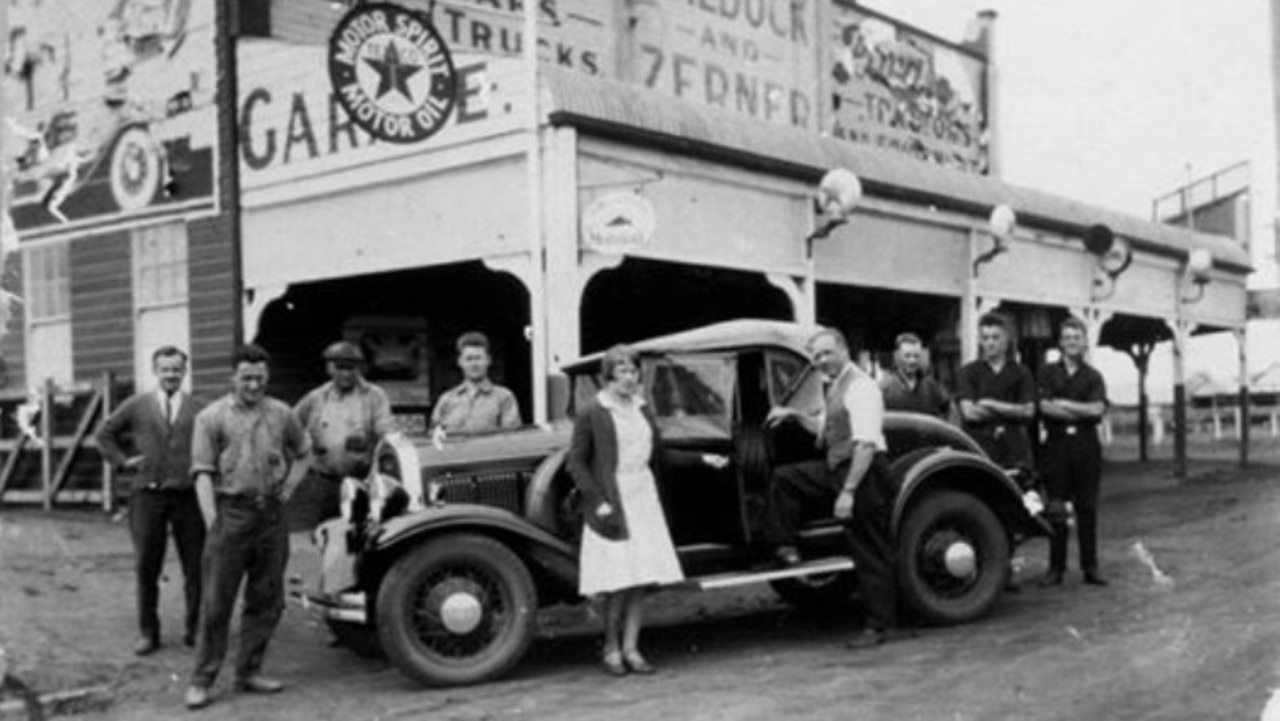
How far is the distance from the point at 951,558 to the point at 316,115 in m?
7.34

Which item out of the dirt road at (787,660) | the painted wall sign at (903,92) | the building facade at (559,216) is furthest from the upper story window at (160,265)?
the painted wall sign at (903,92)

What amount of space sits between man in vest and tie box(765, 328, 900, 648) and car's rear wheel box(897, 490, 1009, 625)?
0.36 meters

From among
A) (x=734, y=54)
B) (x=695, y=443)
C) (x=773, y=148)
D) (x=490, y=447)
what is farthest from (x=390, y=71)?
(x=734, y=54)

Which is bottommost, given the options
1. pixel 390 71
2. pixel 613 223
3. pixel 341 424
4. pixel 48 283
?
pixel 341 424

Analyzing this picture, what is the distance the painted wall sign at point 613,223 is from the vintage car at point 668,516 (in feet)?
7.18

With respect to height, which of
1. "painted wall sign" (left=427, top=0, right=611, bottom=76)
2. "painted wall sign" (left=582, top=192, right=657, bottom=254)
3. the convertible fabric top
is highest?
"painted wall sign" (left=427, top=0, right=611, bottom=76)

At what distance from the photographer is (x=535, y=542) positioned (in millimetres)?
7621

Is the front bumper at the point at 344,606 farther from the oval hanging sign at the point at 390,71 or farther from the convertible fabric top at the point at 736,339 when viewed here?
the oval hanging sign at the point at 390,71

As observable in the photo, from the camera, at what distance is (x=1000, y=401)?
9750 millimetres

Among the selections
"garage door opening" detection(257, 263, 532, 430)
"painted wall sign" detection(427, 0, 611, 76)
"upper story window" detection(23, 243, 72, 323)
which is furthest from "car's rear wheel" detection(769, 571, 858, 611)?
"upper story window" detection(23, 243, 72, 323)

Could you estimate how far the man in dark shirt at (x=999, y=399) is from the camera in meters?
9.70

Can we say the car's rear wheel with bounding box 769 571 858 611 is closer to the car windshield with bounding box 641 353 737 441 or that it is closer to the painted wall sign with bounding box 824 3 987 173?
the car windshield with bounding box 641 353 737 441

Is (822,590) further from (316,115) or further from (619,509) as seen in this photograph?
(316,115)

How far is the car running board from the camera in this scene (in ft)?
25.7
